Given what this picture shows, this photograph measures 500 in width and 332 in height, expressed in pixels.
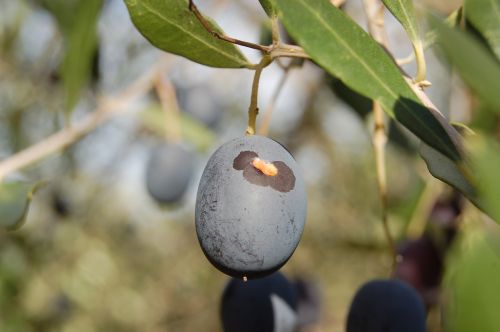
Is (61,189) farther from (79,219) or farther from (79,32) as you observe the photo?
(79,32)

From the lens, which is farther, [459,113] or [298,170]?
[459,113]

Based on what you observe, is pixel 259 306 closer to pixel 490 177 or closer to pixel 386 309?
pixel 386 309

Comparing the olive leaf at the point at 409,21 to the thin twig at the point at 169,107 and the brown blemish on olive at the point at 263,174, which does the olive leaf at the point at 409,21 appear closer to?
the brown blemish on olive at the point at 263,174

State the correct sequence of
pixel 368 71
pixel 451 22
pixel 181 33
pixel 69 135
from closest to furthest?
pixel 368 71, pixel 181 33, pixel 451 22, pixel 69 135

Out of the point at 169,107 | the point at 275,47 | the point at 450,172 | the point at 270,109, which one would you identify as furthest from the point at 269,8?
the point at 169,107

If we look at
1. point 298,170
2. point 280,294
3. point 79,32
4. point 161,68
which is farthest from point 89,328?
point 298,170
